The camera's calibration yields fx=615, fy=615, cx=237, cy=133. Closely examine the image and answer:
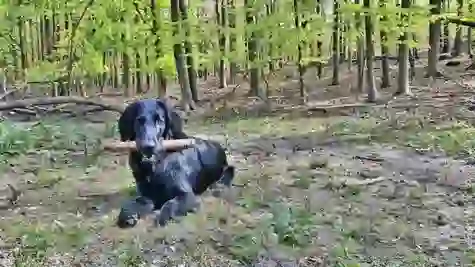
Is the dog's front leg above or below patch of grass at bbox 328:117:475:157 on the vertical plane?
above

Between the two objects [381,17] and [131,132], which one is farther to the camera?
[381,17]

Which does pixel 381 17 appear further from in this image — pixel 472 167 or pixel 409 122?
pixel 472 167

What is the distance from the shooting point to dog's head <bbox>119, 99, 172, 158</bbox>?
5582 millimetres

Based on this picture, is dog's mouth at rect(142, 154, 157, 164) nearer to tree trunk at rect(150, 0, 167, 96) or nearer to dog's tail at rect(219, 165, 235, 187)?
dog's tail at rect(219, 165, 235, 187)

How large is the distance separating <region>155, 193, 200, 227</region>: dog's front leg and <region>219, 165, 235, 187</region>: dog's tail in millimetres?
1106

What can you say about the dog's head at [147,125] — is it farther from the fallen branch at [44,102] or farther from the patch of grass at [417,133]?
the patch of grass at [417,133]

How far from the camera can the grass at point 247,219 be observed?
4.86 metres

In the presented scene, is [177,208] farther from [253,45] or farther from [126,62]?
[126,62]

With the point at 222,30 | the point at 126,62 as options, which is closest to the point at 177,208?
the point at 222,30

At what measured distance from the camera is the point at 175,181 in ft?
20.4

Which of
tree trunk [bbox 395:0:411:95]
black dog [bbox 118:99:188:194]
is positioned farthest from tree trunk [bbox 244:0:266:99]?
black dog [bbox 118:99:188:194]

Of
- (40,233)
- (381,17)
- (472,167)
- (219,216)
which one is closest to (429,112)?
(381,17)

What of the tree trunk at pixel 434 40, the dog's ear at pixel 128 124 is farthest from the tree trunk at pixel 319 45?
the dog's ear at pixel 128 124

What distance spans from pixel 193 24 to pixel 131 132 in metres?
11.8
